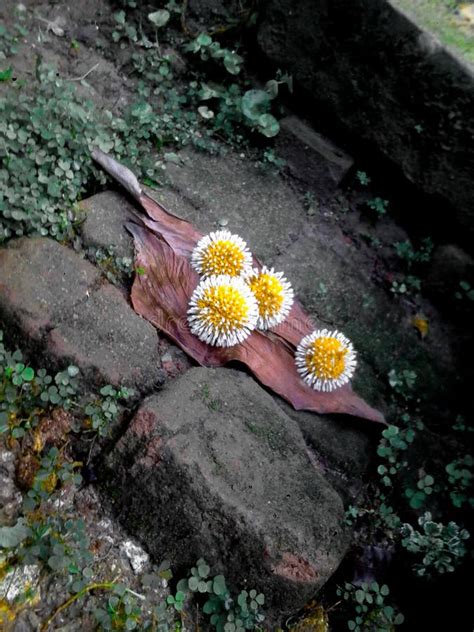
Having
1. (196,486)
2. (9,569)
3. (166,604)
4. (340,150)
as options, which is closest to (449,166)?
(340,150)

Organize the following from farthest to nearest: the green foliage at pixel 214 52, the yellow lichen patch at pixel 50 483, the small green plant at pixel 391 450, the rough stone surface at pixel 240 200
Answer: the green foliage at pixel 214 52 < the rough stone surface at pixel 240 200 < the small green plant at pixel 391 450 < the yellow lichen patch at pixel 50 483

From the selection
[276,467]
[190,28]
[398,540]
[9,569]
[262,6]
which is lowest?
[9,569]

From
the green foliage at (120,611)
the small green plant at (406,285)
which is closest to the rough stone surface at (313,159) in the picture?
the small green plant at (406,285)

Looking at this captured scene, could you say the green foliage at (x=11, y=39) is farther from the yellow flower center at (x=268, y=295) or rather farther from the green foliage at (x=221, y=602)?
the green foliage at (x=221, y=602)

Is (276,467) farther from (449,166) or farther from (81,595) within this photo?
(449,166)

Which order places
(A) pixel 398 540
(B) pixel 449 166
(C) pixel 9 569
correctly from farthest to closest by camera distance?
(B) pixel 449 166 → (A) pixel 398 540 → (C) pixel 9 569

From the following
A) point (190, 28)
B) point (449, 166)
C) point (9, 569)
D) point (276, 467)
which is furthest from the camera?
point (190, 28)
